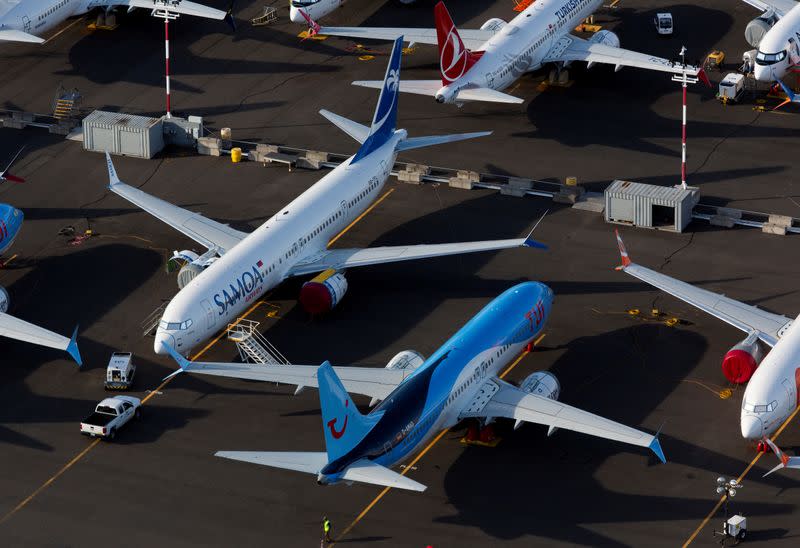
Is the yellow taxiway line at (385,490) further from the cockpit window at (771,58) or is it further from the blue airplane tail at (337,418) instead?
the cockpit window at (771,58)

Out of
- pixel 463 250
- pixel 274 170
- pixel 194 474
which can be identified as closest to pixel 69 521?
pixel 194 474

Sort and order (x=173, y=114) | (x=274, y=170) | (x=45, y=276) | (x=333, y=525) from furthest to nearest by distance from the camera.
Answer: (x=173, y=114)
(x=274, y=170)
(x=45, y=276)
(x=333, y=525)

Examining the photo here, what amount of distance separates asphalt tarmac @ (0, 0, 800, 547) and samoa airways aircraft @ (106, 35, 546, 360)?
2.29m

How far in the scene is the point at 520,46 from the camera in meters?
118

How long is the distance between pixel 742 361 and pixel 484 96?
31722mm

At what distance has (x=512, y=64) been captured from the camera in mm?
116875

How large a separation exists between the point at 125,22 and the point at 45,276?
3868 centimetres

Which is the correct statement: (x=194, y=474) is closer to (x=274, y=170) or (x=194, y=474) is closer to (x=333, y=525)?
(x=333, y=525)

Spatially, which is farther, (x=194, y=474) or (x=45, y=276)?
(x=45, y=276)

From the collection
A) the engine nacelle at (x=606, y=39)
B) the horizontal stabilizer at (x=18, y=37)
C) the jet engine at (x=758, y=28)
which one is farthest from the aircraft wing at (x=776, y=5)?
the horizontal stabilizer at (x=18, y=37)

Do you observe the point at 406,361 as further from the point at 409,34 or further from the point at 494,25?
the point at 494,25

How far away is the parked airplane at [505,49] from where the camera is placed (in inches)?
4407

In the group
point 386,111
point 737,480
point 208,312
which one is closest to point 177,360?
point 208,312

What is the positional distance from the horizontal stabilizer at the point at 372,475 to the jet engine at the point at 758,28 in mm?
62889
